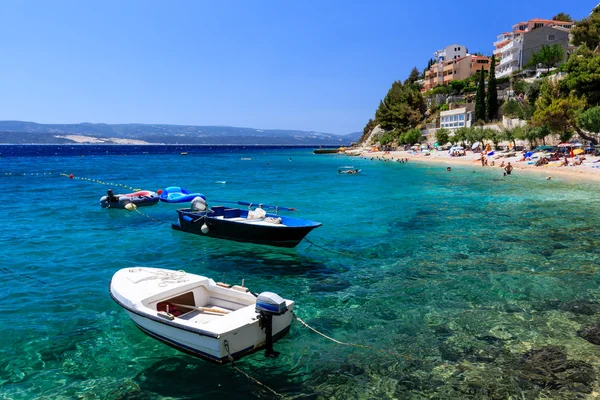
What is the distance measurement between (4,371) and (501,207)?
2779 cm

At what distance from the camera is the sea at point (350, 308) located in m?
8.49

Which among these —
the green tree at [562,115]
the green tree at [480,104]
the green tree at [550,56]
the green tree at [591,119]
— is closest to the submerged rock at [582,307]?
the green tree at [591,119]

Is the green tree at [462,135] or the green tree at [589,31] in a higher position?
the green tree at [589,31]

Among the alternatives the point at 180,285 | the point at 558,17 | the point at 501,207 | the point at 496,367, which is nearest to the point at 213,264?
the point at 180,285

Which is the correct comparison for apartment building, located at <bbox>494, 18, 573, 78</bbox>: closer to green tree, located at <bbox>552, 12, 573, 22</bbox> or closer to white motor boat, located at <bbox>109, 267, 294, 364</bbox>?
green tree, located at <bbox>552, 12, 573, 22</bbox>

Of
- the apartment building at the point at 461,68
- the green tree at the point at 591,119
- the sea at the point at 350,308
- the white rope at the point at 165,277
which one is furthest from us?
the apartment building at the point at 461,68

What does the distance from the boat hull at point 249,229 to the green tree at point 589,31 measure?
253 feet

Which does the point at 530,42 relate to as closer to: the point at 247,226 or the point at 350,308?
the point at 247,226

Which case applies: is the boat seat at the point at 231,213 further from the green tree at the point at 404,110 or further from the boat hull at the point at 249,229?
the green tree at the point at 404,110

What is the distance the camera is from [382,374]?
8.79m

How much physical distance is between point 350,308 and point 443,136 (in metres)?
84.8

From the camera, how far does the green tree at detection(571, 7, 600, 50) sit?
2805 inches

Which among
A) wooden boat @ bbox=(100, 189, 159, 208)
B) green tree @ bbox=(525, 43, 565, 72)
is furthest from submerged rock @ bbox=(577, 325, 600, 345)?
green tree @ bbox=(525, 43, 565, 72)

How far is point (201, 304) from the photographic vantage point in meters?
10.7
